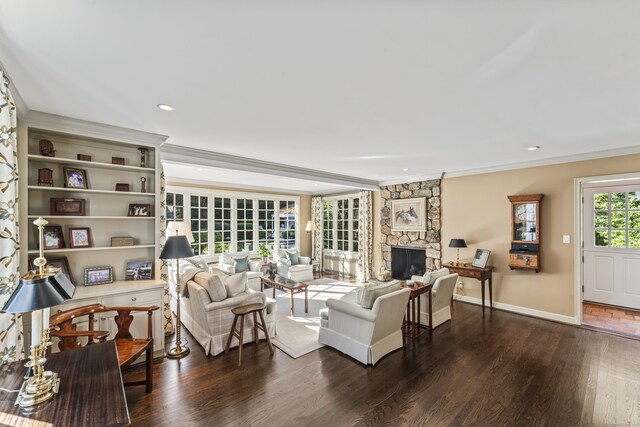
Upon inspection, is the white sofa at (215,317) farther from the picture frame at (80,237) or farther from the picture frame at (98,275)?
→ the picture frame at (80,237)

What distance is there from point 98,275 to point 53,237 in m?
0.58

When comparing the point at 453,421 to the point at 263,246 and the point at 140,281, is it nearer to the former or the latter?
the point at 140,281

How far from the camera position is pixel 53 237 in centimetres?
284

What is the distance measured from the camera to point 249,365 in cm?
307

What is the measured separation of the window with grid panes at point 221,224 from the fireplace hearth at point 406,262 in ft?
13.8

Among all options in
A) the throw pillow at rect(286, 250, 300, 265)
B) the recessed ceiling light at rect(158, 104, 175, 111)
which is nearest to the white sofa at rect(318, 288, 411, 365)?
the recessed ceiling light at rect(158, 104, 175, 111)

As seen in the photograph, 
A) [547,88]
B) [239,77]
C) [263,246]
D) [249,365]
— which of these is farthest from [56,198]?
[263,246]

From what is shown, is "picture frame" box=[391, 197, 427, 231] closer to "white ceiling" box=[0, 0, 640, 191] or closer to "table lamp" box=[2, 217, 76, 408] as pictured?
"white ceiling" box=[0, 0, 640, 191]

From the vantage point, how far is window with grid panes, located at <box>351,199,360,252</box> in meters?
7.71

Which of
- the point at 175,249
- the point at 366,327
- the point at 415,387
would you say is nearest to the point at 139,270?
the point at 175,249

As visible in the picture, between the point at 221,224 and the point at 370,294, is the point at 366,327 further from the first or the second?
the point at 221,224

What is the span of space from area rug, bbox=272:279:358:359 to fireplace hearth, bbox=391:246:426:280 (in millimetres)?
1143

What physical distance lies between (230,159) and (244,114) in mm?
1698

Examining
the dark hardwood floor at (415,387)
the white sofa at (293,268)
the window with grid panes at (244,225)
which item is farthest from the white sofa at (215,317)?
the window with grid panes at (244,225)
